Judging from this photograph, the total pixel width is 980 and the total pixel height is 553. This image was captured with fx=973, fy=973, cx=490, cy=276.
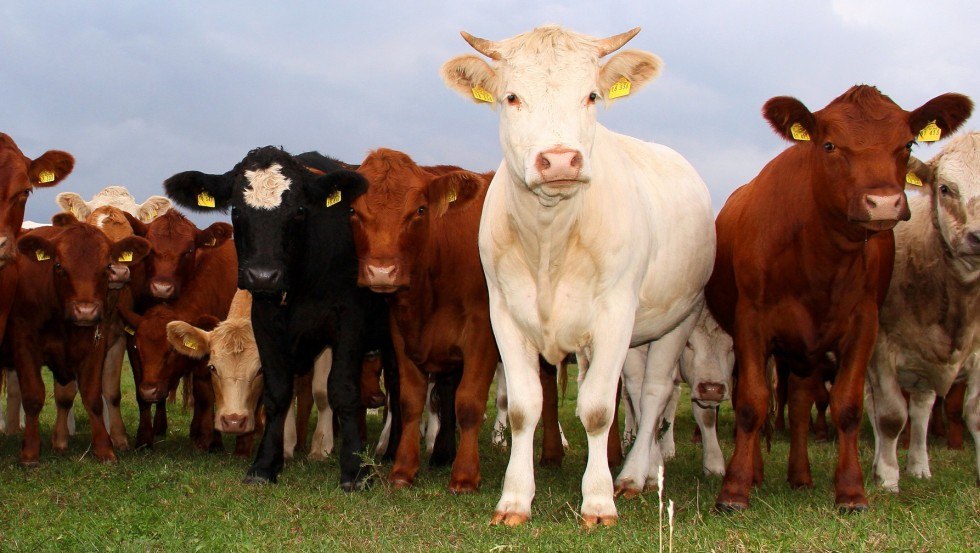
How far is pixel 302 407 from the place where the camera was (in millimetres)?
8961

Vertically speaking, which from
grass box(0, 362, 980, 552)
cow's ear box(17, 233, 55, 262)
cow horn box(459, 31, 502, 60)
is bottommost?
grass box(0, 362, 980, 552)

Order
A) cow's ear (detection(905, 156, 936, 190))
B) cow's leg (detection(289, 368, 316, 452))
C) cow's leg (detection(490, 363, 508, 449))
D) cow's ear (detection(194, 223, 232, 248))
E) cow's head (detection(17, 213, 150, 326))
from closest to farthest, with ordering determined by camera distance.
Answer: cow's ear (detection(905, 156, 936, 190)) → cow's head (detection(17, 213, 150, 326)) → cow's leg (detection(289, 368, 316, 452)) → cow's leg (detection(490, 363, 508, 449)) → cow's ear (detection(194, 223, 232, 248))

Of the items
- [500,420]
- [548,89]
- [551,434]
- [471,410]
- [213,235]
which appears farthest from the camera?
[500,420]

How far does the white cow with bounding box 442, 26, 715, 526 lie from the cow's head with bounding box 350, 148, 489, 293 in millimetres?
675

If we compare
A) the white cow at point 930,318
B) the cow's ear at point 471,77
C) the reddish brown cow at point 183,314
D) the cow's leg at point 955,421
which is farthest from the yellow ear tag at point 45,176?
the cow's leg at point 955,421

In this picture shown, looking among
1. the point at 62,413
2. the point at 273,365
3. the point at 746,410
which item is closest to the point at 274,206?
the point at 273,365

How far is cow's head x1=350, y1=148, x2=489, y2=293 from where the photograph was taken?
20.4ft

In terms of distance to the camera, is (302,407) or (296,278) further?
(302,407)

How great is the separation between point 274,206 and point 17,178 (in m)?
1.86

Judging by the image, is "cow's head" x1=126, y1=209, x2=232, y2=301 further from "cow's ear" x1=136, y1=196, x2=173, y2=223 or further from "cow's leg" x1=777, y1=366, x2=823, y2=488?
"cow's leg" x1=777, y1=366, x2=823, y2=488

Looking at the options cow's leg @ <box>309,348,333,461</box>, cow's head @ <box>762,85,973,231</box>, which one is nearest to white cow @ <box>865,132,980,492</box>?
cow's head @ <box>762,85,973,231</box>

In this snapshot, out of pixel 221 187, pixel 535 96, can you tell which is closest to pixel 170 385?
pixel 221 187

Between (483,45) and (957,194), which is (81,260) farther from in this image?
(957,194)

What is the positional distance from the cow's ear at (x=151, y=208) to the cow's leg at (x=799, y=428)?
9291 millimetres
